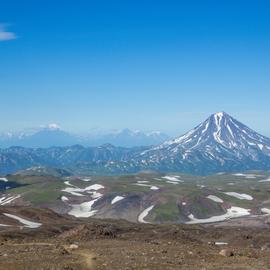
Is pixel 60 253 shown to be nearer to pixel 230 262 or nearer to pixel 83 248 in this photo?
pixel 83 248

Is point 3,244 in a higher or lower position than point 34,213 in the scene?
higher

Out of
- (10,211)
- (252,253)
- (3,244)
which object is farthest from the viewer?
(10,211)

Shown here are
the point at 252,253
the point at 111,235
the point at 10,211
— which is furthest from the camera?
the point at 10,211

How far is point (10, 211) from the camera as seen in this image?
15012 centimetres

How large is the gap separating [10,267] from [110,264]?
652cm

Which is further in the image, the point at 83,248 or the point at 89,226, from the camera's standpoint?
the point at 89,226

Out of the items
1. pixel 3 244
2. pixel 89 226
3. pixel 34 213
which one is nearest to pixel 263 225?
pixel 34 213

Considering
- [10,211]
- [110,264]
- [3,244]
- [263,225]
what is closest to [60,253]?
[110,264]

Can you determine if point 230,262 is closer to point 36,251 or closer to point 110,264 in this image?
point 110,264

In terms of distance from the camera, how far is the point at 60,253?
39.4 m

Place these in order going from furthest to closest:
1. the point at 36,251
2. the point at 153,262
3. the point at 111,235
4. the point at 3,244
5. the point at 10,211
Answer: the point at 10,211 → the point at 111,235 → the point at 3,244 → the point at 36,251 → the point at 153,262

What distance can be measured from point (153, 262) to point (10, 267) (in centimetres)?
967

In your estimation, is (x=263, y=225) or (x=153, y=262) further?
(x=263, y=225)

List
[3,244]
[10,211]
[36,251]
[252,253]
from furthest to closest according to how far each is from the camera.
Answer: [10,211] → [3,244] → [252,253] → [36,251]
